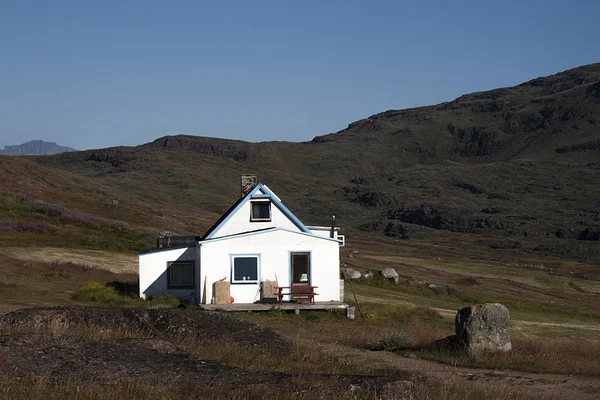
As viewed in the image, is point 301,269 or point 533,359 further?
point 301,269

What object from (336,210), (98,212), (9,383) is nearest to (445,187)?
(336,210)

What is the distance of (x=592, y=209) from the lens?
503 ft

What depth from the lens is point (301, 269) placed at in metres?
35.7

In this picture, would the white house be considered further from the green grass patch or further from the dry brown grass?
the dry brown grass

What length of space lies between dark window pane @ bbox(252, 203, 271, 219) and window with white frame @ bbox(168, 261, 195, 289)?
3.74 m

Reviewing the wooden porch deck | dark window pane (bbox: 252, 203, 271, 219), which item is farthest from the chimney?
the wooden porch deck

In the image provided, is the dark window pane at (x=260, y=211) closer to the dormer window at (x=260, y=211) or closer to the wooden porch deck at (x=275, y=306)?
the dormer window at (x=260, y=211)

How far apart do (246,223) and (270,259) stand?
9.88ft

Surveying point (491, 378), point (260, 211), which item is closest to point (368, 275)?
point (260, 211)

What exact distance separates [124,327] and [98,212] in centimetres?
5579

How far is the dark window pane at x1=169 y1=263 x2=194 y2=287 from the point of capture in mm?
36906

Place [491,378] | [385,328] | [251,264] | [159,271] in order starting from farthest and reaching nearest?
[159,271] → [251,264] → [385,328] → [491,378]

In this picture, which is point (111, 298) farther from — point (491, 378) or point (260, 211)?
point (491, 378)

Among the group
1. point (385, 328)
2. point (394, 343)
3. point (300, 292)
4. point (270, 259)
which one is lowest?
point (385, 328)
